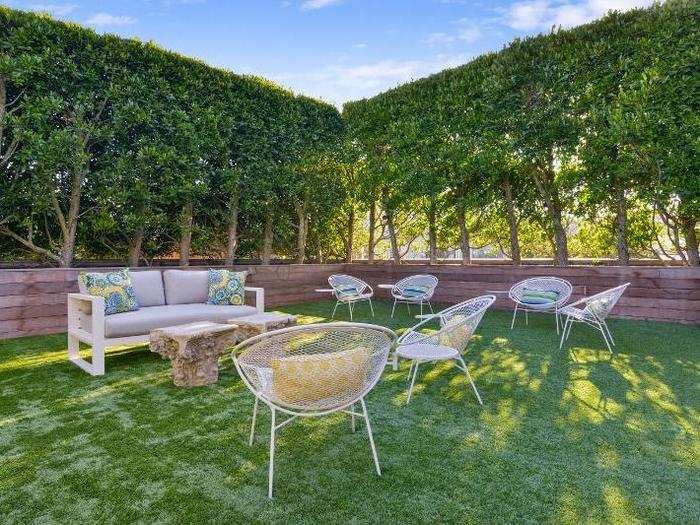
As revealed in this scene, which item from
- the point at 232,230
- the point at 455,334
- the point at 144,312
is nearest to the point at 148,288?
the point at 144,312

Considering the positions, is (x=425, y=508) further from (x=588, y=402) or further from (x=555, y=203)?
(x=555, y=203)

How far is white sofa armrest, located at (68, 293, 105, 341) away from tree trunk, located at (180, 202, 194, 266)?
105 inches

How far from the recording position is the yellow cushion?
1.89 metres

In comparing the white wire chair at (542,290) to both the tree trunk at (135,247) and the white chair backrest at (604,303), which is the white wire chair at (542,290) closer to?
the white chair backrest at (604,303)

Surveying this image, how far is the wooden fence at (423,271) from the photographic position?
498cm

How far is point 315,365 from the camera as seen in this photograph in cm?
190

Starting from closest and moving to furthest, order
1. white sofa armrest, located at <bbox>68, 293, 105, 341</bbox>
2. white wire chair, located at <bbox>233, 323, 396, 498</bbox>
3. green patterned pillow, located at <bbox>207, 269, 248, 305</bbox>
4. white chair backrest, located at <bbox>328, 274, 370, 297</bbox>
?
white wire chair, located at <bbox>233, 323, 396, 498</bbox> → white sofa armrest, located at <bbox>68, 293, 105, 341</bbox> → green patterned pillow, located at <bbox>207, 269, 248, 305</bbox> → white chair backrest, located at <bbox>328, 274, 370, 297</bbox>

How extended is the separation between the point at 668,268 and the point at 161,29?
8.18 meters

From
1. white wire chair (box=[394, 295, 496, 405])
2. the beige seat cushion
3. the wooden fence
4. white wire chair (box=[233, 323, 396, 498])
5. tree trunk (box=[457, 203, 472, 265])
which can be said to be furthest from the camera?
tree trunk (box=[457, 203, 472, 265])

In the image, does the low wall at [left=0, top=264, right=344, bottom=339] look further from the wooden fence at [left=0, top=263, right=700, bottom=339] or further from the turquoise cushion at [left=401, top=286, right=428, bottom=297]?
the turquoise cushion at [left=401, top=286, right=428, bottom=297]

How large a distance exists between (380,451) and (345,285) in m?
5.02

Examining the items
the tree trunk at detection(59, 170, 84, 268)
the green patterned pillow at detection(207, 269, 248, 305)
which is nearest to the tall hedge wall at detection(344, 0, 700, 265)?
the green patterned pillow at detection(207, 269, 248, 305)

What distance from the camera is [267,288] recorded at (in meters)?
7.68

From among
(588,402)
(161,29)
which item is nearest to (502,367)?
(588,402)
